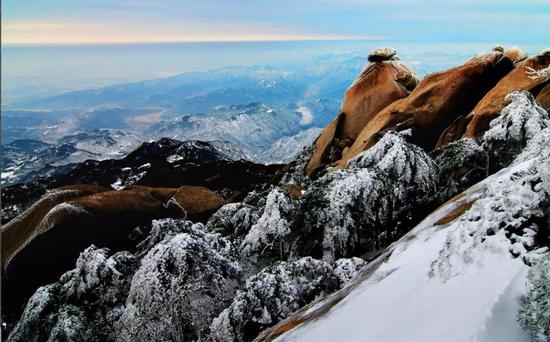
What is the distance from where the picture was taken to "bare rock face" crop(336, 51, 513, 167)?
25156 mm

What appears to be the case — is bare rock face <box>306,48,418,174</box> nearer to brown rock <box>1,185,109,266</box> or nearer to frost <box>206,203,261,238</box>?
frost <box>206,203,261,238</box>

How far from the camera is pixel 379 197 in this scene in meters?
16.3

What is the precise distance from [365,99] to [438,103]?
5402 millimetres

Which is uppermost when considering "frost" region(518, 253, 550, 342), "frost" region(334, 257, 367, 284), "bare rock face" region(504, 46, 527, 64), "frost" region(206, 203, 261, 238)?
"bare rock face" region(504, 46, 527, 64)

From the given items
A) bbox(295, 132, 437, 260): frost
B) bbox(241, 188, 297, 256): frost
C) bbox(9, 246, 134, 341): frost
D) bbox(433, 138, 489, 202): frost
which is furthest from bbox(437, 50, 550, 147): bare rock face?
bbox(9, 246, 134, 341): frost

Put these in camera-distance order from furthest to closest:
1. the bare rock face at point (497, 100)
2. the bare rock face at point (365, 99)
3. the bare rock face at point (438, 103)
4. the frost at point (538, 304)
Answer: the bare rock face at point (365, 99) < the bare rock face at point (438, 103) < the bare rock face at point (497, 100) < the frost at point (538, 304)

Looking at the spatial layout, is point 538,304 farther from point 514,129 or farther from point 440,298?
point 514,129

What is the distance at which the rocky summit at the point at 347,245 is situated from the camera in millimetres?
9383

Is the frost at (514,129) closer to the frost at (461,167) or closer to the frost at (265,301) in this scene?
the frost at (461,167)

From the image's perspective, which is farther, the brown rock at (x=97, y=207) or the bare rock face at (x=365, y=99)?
the bare rock face at (x=365, y=99)

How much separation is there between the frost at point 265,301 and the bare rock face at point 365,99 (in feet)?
49.7

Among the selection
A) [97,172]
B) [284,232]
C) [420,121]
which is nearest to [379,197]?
[284,232]

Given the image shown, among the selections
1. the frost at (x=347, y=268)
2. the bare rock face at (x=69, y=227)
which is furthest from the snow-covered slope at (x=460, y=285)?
the bare rock face at (x=69, y=227)

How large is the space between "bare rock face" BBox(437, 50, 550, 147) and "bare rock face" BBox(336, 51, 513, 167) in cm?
128
